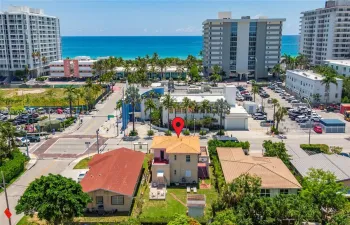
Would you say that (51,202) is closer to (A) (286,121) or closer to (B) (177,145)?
(B) (177,145)

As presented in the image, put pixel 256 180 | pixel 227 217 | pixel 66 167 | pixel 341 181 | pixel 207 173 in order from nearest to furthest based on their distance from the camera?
pixel 227 217 < pixel 256 180 < pixel 341 181 < pixel 207 173 < pixel 66 167

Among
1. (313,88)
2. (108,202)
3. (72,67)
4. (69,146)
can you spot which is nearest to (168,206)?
(108,202)

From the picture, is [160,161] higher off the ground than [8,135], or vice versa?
[8,135]

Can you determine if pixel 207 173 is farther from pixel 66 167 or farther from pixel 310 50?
pixel 310 50

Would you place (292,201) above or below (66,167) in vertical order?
above

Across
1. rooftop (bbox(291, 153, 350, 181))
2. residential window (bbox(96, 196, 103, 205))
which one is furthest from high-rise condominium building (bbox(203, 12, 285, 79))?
residential window (bbox(96, 196, 103, 205))

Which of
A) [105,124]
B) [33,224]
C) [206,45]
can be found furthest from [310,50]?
[33,224]
